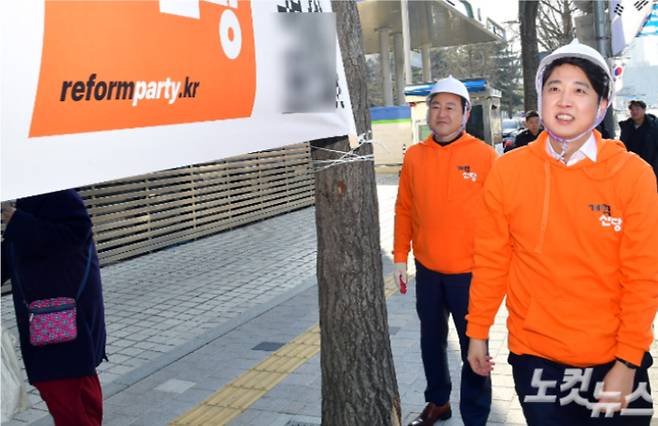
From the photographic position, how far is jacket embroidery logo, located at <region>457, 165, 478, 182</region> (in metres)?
3.73

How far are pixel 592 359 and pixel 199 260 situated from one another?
7.77 meters

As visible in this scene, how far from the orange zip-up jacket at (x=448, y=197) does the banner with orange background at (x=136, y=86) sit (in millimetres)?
1194

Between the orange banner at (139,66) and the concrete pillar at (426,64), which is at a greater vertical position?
the concrete pillar at (426,64)

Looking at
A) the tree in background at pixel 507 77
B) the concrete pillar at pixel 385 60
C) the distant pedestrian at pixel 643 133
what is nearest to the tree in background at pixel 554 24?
the concrete pillar at pixel 385 60

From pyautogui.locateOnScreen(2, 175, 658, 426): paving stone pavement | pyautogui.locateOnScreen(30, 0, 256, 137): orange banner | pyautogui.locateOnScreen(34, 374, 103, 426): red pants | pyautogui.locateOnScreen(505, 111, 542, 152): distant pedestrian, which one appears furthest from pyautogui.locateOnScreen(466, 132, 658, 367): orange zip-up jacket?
pyautogui.locateOnScreen(505, 111, 542, 152): distant pedestrian

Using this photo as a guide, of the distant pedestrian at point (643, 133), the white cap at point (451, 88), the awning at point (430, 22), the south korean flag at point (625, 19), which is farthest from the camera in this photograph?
the awning at point (430, 22)

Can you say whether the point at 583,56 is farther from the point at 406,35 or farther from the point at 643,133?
the point at 406,35

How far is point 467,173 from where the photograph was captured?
12.2 ft

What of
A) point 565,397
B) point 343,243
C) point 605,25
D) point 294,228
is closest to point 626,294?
point 565,397

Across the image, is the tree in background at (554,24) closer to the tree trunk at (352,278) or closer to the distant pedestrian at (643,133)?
the distant pedestrian at (643,133)

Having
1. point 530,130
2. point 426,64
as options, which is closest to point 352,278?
point 530,130

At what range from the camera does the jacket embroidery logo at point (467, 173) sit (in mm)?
3730

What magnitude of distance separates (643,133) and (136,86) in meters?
10.2

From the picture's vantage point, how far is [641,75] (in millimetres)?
112875
